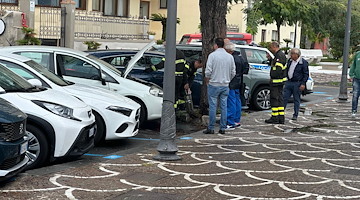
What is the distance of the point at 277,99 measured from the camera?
14102 mm

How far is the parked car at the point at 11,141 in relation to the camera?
24.1 ft

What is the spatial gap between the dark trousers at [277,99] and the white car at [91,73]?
8.63 ft

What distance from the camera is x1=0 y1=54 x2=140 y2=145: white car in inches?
400

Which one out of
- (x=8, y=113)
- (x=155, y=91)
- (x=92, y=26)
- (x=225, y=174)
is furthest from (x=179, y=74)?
(x=92, y=26)

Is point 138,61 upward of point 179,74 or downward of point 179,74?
upward

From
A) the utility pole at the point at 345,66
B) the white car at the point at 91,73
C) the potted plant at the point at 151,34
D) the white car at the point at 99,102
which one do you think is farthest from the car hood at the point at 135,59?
the potted plant at the point at 151,34

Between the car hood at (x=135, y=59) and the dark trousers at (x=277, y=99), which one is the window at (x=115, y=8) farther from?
the car hood at (x=135, y=59)

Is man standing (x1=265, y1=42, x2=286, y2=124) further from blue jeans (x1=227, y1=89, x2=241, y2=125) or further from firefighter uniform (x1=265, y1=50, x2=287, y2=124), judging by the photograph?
blue jeans (x1=227, y1=89, x2=241, y2=125)

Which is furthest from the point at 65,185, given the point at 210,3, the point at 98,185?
the point at 210,3

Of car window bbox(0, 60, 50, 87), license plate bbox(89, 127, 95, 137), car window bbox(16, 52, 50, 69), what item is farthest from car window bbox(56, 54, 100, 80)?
license plate bbox(89, 127, 95, 137)

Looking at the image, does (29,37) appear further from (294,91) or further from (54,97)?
(54,97)

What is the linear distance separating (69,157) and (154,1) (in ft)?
86.8

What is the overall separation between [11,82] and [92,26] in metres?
18.8

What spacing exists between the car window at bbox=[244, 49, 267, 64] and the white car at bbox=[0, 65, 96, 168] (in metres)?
9.16
